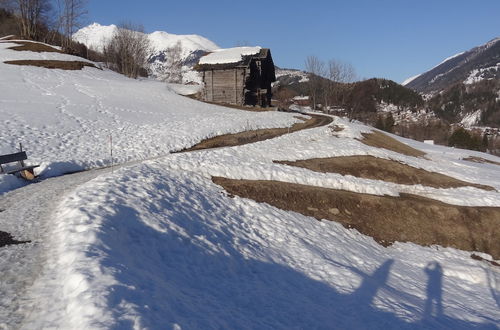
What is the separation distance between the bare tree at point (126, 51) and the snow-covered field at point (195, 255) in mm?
60361

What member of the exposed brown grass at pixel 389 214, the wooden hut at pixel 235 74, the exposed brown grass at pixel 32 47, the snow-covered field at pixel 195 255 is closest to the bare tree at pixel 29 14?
the exposed brown grass at pixel 32 47

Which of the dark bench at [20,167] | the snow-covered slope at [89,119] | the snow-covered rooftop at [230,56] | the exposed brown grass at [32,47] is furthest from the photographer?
the exposed brown grass at [32,47]

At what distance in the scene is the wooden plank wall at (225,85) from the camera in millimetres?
50781

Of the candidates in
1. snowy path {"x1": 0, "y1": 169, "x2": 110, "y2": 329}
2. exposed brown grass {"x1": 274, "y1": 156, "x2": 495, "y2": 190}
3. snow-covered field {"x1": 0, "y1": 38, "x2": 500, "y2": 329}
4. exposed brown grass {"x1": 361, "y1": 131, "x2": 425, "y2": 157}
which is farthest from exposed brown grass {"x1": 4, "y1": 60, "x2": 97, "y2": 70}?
exposed brown grass {"x1": 361, "y1": 131, "x2": 425, "y2": 157}

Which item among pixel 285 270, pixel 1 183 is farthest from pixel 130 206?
pixel 1 183

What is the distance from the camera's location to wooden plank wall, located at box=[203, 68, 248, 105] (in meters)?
50.8

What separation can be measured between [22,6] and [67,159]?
228ft

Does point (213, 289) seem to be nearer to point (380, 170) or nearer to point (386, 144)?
point (380, 170)

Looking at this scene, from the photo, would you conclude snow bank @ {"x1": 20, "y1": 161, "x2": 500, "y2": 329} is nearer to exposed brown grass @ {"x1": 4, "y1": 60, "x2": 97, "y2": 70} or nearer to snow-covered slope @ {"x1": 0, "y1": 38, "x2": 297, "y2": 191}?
snow-covered slope @ {"x1": 0, "y1": 38, "x2": 297, "y2": 191}

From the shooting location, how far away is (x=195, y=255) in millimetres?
9664

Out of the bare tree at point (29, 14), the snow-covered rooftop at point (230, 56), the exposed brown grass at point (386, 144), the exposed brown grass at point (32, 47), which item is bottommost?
the exposed brown grass at point (386, 144)

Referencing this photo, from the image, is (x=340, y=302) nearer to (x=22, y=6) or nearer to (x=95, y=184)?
(x=95, y=184)

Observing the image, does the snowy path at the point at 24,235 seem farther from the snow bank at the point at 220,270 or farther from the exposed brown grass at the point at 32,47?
the exposed brown grass at the point at 32,47

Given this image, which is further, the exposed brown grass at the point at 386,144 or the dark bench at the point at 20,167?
the exposed brown grass at the point at 386,144
